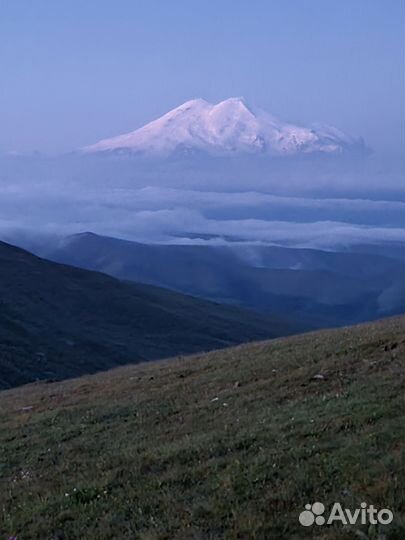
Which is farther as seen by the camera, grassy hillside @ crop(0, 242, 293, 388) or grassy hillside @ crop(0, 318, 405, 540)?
grassy hillside @ crop(0, 242, 293, 388)

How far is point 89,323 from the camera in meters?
98.1

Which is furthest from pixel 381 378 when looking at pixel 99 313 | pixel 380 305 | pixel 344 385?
pixel 380 305

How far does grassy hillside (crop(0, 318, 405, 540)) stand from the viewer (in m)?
10.6

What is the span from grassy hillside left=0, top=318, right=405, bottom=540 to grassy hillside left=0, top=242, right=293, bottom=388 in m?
43.9

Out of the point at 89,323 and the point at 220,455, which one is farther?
the point at 89,323

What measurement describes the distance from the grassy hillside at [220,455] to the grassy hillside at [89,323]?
1727 inches

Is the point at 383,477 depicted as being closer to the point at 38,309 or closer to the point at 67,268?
the point at 38,309

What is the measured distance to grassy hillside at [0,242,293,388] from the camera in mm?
77312

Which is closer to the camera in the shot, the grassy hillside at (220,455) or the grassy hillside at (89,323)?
the grassy hillside at (220,455)

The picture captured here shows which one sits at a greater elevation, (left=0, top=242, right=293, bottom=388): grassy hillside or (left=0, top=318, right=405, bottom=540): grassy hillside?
(left=0, top=318, right=405, bottom=540): grassy hillside

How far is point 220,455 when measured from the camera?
12.9m

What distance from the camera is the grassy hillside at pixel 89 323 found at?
77312 millimetres

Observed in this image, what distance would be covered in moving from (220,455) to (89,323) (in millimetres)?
86068

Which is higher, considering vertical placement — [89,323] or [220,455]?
[220,455]
